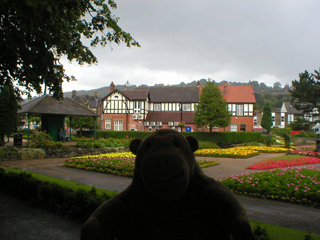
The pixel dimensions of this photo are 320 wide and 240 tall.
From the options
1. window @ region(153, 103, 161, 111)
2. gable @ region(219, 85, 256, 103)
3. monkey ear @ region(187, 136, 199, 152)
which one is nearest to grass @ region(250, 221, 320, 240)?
monkey ear @ region(187, 136, 199, 152)

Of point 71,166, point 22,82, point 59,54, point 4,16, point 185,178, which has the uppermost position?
point 4,16

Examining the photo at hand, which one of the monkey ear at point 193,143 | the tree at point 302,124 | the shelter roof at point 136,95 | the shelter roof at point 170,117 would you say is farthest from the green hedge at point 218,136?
the monkey ear at point 193,143

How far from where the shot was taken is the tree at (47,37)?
21.3 ft

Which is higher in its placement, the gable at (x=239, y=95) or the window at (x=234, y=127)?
the gable at (x=239, y=95)

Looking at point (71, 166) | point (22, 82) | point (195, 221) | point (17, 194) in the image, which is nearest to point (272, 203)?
point (195, 221)

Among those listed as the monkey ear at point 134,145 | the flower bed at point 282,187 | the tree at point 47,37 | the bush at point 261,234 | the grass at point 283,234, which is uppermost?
the tree at point 47,37

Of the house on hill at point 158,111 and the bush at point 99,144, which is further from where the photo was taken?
the house on hill at point 158,111

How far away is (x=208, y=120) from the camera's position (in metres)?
29.4

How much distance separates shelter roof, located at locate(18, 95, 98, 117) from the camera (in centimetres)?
2086

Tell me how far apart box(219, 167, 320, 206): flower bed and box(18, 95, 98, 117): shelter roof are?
56.3 ft

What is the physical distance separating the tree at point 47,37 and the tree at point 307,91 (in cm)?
3043

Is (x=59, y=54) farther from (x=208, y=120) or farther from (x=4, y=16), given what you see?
(x=208, y=120)

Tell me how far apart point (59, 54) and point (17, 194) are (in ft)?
15.6

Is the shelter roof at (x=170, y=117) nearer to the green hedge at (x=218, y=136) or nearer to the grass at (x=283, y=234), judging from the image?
the green hedge at (x=218, y=136)
